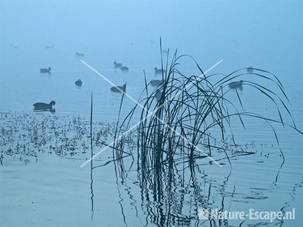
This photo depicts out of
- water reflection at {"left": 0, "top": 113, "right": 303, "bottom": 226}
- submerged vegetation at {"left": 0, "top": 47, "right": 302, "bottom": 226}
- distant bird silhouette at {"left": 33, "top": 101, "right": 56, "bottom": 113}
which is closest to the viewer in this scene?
water reflection at {"left": 0, "top": 113, "right": 303, "bottom": 226}

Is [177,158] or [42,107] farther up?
[42,107]

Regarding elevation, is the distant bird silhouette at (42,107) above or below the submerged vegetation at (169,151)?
above

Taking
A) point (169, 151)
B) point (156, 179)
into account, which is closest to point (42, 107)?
point (169, 151)

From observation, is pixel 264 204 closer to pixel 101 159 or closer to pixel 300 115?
pixel 101 159

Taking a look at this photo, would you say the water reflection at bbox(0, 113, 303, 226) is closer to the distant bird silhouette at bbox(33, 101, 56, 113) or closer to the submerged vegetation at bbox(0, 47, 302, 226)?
the submerged vegetation at bbox(0, 47, 302, 226)

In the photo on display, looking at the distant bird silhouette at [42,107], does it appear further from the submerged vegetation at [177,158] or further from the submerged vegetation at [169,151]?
the submerged vegetation at [177,158]

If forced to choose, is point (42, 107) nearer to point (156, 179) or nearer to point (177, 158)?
point (177, 158)

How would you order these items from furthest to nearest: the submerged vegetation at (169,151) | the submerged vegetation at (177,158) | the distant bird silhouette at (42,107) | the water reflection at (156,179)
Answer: the distant bird silhouette at (42,107)
the submerged vegetation at (169,151)
the submerged vegetation at (177,158)
the water reflection at (156,179)

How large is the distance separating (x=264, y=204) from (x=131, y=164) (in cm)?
185

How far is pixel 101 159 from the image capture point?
5.92 meters

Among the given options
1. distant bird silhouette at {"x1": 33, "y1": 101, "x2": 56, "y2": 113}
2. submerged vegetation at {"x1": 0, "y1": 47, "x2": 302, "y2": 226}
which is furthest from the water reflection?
distant bird silhouette at {"x1": 33, "y1": 101, "x2": 56, "y2": 113}

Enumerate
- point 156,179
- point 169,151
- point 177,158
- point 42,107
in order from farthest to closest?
point 42,107, point 177,158, point 169,151, point 156,179

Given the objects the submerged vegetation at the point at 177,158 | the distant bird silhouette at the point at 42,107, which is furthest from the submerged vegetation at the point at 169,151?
the distant bird silhouette at the point at 42,107

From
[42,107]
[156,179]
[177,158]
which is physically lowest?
[156,179]
